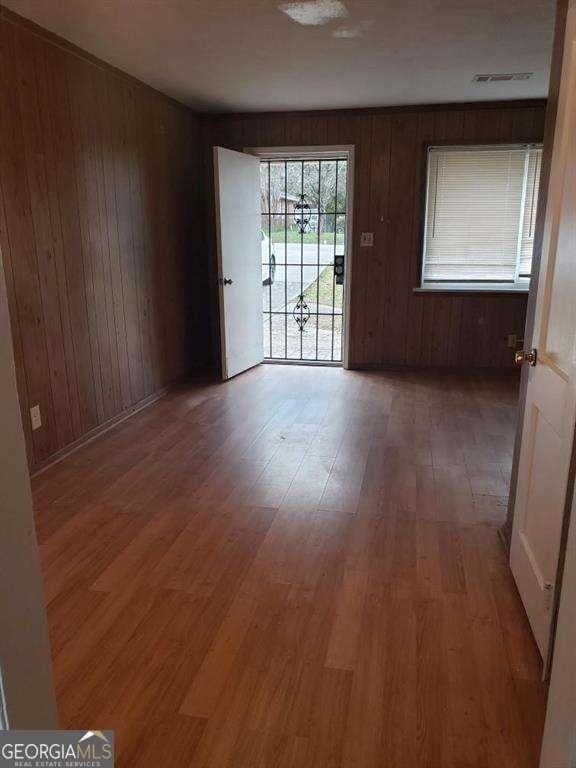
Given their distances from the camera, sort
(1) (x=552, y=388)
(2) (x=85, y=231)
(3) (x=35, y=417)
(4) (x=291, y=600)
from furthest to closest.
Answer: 1. (2) (x=85, y=231)
2. (3) (x=35, y=417)
3. (4) (x=291, y=600)
4. (1) (x=552, y=388)

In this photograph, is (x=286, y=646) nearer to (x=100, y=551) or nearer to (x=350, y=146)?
(x=100, y=551)

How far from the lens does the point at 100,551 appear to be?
243cm

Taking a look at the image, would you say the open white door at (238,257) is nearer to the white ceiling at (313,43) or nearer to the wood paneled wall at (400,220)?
the wood paneled wall at (400,220)

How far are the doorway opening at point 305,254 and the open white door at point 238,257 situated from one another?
1.15 feet

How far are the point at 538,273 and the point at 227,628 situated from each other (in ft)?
5.53

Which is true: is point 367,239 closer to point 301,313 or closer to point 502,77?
point 301,313

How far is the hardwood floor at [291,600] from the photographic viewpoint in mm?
1556

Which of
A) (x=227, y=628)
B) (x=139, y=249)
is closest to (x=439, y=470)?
(x=227, y=628)

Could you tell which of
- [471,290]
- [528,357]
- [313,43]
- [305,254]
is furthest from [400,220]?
[528,357]

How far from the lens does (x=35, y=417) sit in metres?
3.15

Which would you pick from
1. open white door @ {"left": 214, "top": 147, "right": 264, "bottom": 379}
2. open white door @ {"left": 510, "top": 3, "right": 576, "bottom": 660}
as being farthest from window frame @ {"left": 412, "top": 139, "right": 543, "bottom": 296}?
open white door @ {"left": 510, "top": 3, "right": 576, "bottom": 660}

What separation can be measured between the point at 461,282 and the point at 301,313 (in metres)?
1.67

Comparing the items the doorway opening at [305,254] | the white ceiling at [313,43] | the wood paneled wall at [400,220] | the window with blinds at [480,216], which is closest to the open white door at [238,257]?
the doorway opening at [305,254]

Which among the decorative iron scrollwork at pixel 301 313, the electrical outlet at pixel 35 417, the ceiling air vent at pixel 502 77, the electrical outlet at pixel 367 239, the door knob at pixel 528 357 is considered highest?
the ceiling air vent at pixel 502 77
